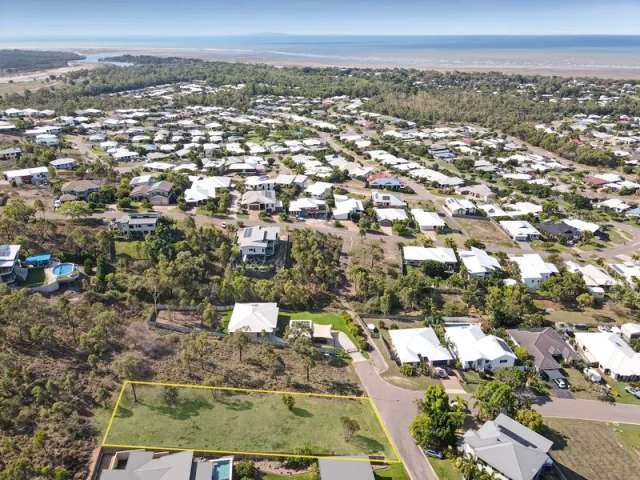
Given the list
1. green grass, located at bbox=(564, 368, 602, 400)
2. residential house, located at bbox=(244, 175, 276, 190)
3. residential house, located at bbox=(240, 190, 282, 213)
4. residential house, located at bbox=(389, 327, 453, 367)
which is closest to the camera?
green grass, located at bbox=(564, 368, 602, 400)

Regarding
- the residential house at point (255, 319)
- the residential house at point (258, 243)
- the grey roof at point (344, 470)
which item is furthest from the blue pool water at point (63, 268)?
the grey roof at point (344, 470)

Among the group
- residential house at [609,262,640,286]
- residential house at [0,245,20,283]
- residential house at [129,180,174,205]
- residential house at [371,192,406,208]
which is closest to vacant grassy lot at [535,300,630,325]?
residential house at [609,262,640,286]

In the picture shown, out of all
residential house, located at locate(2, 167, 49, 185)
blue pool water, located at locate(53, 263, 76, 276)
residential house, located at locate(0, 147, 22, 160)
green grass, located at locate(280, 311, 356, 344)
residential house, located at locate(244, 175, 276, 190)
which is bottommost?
green grass, located at locate(280, 311, 356, 344)

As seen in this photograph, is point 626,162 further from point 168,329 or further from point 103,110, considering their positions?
point 103,110

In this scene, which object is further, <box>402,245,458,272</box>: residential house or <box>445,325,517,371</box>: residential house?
<box>402,245,458,272</box>: residential house

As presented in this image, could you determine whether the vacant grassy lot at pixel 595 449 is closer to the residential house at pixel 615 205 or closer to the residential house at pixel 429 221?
the residential house at pixel 429 221

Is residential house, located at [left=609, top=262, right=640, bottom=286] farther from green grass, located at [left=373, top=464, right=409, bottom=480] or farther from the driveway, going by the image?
green grass, located at [left=373, top=464, right=409, bottom=480]
